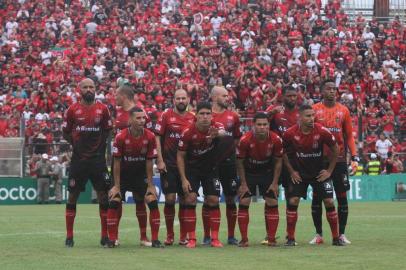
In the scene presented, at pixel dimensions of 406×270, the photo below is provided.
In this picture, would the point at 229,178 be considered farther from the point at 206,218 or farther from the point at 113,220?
the point at 113,220

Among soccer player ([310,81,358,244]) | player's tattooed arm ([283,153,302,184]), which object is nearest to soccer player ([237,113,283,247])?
player's tattooed arm ([283,153,302,184])

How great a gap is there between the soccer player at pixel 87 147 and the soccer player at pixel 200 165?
3.94 ft

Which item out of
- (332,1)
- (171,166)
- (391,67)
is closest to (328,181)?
(171,166)

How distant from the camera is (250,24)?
45250mm

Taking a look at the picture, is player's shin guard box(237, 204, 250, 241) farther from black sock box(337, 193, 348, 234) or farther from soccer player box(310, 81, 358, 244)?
black sock box(337, 193, 348, 234)

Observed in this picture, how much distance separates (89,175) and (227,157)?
2.12 m

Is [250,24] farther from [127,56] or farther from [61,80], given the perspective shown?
[61,80]

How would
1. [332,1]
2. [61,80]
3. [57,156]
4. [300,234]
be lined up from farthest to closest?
[332,1], [61,80], [57,156], [300,234]

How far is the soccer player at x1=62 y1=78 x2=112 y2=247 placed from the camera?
15.9 m

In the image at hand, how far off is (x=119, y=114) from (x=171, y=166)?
1147 mm

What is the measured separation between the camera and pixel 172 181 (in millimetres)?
16172

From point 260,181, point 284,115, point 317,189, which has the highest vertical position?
point 284,115

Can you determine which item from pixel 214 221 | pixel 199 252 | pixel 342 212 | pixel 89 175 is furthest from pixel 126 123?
pixel 342 212

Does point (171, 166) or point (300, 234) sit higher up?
point (171, 166)
